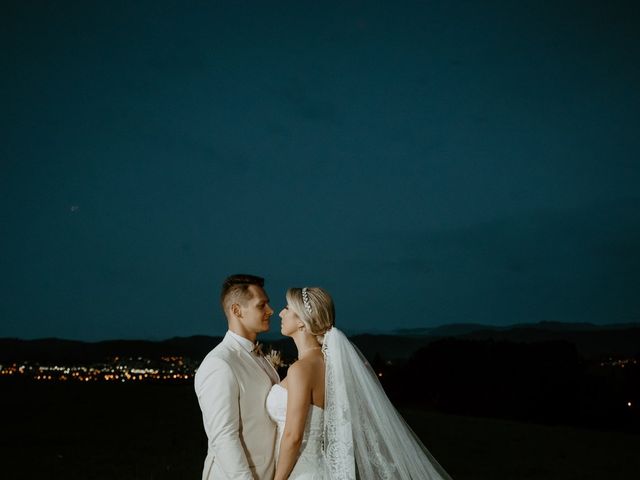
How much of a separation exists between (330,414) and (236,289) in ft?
4.33

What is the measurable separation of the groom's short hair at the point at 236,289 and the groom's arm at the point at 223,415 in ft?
1.84

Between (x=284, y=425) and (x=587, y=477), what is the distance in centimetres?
1377

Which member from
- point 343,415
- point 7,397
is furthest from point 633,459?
point 7,397

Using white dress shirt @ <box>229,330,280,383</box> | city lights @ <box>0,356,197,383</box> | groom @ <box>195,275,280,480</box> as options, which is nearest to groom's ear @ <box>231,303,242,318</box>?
groom @ <box>195,275,280,480</box>

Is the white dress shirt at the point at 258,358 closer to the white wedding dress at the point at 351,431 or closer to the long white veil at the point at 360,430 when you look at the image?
the white wedding dress at the point at 351,431

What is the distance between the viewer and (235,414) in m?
4.57

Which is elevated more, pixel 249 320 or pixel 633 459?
pixel 249 320

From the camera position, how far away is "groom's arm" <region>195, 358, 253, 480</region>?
4.45 m

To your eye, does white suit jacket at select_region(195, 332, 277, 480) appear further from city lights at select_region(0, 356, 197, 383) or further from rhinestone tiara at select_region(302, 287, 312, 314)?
city lights at select_region(0, 356, 197, 383)

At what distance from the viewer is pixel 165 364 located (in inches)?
3317

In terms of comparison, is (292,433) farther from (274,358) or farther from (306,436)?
(274,358)

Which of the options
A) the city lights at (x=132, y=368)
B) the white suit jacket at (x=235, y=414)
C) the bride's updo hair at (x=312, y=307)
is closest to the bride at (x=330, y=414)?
the bride's updo hair at (x=312, y=307)

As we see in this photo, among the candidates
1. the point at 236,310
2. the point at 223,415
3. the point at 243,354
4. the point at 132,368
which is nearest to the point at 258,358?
the point at 243,354

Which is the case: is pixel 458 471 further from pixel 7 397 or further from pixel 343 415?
pixel 7 397
